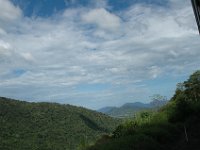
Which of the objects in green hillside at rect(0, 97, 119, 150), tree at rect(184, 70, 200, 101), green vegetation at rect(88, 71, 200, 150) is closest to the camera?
green vegetation at rect(88, 71, 200, 150)

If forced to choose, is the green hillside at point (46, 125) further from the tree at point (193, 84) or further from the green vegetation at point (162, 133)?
the green vegetation at point (162, 133)

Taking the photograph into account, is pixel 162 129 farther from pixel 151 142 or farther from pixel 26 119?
pixel 26 119

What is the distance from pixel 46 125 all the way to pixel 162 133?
12762cm

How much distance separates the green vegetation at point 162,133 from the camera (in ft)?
67.2

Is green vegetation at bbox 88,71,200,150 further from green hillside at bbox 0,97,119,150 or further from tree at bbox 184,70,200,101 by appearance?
green hillside at bbox 0,97,119,150

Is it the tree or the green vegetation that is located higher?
the tree

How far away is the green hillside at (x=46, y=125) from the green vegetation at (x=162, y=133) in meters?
84.7

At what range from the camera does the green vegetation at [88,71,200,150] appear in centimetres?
2049

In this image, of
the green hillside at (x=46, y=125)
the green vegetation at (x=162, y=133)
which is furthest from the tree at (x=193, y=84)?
the green hillside at (x=46, y=125)

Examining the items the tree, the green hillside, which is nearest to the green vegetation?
the tree

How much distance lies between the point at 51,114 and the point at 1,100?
73.9ft

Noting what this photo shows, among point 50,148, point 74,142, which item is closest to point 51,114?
point 74,142

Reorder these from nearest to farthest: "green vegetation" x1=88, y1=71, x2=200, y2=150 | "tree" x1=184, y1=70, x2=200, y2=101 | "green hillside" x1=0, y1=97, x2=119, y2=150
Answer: "green vegetation" x1=88, y1=71, x2=200, y2=150
"tree" x1=184, y1=70, x2=200, y2=101
"green hillside" x1=0, y1=97, x2=119, y2=150

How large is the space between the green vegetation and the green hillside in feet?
278
